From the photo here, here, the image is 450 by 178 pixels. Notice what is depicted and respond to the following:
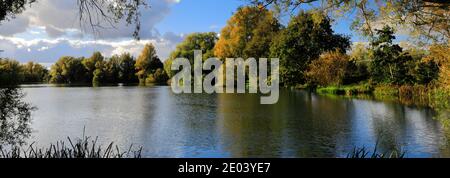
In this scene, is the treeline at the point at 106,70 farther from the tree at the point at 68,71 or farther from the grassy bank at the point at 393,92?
the grassy bank at the point at 393,92

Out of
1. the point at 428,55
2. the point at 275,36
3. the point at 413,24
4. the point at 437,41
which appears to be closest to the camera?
the point at 413,24

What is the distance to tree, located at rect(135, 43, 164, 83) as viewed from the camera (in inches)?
3413

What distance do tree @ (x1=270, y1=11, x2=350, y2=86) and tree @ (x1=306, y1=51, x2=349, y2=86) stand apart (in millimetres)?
2529

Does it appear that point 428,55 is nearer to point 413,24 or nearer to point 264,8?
point 413,24

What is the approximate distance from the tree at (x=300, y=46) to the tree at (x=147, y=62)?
4215cm

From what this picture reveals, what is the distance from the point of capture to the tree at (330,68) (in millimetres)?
45156

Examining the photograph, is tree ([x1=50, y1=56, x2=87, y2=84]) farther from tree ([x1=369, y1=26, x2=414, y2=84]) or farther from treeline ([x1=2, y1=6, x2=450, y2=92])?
tree ([x1=369, y1=26, x2=414, y2=84])

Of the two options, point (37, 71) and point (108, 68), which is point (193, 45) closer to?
point (108, 68)

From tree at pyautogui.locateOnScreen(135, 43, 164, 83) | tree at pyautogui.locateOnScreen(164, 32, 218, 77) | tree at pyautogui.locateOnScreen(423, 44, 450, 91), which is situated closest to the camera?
tree at pyautogui.locateOnScreen(423, 44, 450, 91)

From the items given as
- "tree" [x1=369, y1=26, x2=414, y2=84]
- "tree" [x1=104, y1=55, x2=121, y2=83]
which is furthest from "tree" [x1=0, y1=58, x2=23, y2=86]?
"tree" [x1=104, y1=55, x2=121, y2=83]

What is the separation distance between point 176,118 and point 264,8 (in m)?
13.8

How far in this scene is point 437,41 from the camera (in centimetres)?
1516

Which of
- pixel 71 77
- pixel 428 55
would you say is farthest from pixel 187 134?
pixel 71 77

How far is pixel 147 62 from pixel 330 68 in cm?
4919
